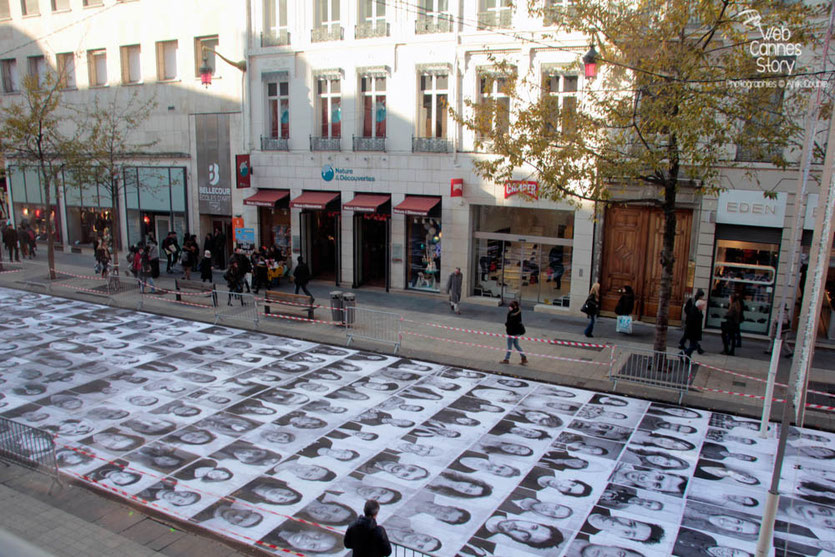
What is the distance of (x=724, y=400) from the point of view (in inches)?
516

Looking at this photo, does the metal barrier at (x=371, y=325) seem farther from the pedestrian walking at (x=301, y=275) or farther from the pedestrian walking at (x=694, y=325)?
the pedestrian walking at (x=694, y=325)

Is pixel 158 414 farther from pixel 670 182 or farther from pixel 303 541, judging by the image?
pixel 670 182

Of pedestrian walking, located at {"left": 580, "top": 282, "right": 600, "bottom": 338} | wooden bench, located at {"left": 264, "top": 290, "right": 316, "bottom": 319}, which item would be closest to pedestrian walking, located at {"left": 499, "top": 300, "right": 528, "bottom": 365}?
pedestrian walking, located at {"left": 580, "top": 282, "right": 600, "bottom": 338}

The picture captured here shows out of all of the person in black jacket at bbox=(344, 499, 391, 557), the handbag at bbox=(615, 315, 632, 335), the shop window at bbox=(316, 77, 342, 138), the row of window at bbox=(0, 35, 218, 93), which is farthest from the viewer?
the row of window at bbox=(0, 35, 218, 93)

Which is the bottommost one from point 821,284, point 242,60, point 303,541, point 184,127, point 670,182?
point 303,541

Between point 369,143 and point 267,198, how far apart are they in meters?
5.20

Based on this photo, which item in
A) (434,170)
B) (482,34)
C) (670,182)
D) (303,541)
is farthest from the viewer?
(434,170)

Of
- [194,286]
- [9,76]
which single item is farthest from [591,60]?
[9,76]

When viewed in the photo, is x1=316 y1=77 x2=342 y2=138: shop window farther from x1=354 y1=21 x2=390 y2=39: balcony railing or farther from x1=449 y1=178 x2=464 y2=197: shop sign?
x1=449 y1=178 x2=464 y2=197: shop sign

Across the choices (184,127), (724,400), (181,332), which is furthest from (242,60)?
(724,400)

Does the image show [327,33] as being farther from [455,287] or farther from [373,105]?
[455,287]

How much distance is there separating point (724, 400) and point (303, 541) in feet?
31.2

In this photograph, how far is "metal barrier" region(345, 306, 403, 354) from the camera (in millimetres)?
17062

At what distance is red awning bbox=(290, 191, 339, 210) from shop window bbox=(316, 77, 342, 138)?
2.32 metres
